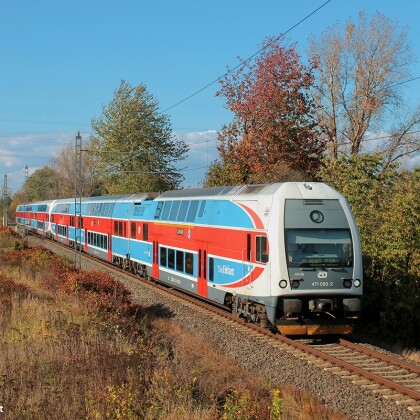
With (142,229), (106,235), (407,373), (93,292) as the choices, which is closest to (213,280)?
(93,292)

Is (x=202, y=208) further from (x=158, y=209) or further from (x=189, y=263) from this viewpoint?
(x=158, y=209)

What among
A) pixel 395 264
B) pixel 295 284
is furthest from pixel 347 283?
pixel 395 264

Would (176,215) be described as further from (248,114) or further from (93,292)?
(248,114)

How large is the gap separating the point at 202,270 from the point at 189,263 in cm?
122

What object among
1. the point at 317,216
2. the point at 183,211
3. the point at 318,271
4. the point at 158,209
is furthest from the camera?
the point at 158,209

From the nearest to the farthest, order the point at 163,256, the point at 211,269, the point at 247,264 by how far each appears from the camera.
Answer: the point at 247,264, the point at 211,269, the point at 163,256

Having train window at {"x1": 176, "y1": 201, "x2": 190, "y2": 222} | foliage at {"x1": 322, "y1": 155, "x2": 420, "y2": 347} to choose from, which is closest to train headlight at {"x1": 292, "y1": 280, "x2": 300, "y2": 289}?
foliage at {"x1": 322, "y1": 155, "x2": 420, "y2": 347}

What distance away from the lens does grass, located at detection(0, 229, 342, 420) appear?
7.31 metres

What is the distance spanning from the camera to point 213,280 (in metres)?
16.8

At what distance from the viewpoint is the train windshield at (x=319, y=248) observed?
13.0m

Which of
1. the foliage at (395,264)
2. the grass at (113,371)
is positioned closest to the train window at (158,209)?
the grass at (113,371)

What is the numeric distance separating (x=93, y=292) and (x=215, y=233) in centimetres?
363

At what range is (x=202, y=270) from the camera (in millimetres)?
17672

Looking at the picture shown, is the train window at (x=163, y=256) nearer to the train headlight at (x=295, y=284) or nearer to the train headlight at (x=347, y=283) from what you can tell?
the train headlight at (x=295, y=284)
